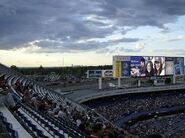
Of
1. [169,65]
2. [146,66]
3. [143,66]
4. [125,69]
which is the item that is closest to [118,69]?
[125,69]

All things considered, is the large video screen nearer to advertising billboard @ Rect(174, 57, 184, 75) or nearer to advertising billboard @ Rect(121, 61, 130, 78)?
advertising billboard @ Rect(121, 61, 130, 78)

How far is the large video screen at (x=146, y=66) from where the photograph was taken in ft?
205

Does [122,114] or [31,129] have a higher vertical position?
[31,129]

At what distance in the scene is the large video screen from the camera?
6241 centimetres

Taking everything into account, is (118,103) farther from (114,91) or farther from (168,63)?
(168,63)

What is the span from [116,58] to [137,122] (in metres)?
10.5

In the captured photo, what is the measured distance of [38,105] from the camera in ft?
52.6

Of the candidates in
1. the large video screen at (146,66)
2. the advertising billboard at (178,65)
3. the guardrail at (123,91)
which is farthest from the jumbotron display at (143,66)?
the guardrail at (123,91)

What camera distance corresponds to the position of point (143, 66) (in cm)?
6359

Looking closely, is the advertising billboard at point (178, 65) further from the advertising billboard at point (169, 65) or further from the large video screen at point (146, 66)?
the large video screen at point (146, 66)

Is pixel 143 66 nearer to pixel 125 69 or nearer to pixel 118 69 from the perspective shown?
pixel 125 69

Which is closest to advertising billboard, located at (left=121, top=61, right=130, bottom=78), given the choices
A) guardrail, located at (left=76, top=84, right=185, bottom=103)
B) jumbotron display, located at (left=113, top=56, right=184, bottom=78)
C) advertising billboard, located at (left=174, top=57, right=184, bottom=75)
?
jumbotron display, located at (left=113, top=56, right=184, bottom=78)

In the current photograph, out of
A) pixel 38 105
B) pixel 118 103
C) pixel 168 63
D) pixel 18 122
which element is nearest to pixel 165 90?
pixel 168 63

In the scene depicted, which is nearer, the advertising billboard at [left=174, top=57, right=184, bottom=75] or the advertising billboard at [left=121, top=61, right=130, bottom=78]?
the advertising billboard at [left=121, top=61, right=130, bottom=78]
